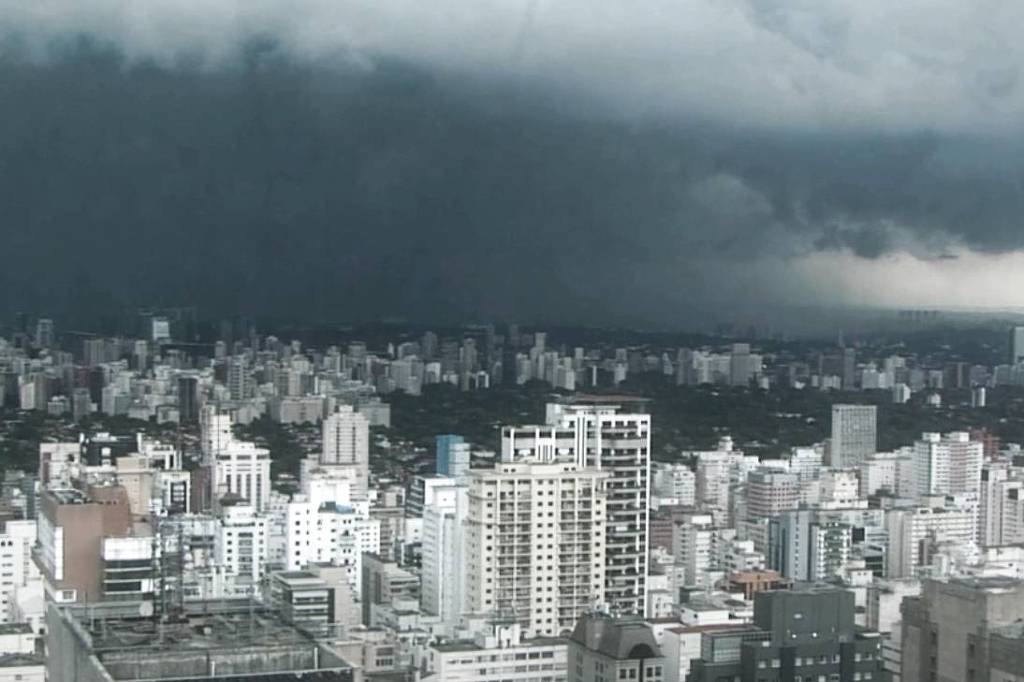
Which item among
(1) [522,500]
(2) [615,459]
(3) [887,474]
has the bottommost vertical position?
(3) [887,474]

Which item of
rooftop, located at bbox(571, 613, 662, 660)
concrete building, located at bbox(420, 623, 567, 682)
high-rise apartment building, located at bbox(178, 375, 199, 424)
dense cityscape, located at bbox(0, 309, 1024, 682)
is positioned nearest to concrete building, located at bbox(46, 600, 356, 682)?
dense cityscape, located at bbox(0, 309, 1024, 682)

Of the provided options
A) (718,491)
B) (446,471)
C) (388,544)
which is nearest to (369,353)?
(446,471)

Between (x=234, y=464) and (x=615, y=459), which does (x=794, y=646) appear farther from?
(x=234, y=464)

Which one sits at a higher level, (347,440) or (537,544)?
(347,440)

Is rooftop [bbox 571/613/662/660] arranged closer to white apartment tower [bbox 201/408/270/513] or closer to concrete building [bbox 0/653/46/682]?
concrete building [bbox 0/653/46/682]

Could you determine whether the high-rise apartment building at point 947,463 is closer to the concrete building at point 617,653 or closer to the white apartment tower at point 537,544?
the white apartment tower at point 537,544

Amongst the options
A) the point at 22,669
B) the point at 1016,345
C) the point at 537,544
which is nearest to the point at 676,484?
the point at 1016,345

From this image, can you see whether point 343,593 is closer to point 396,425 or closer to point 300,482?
point 300,482
